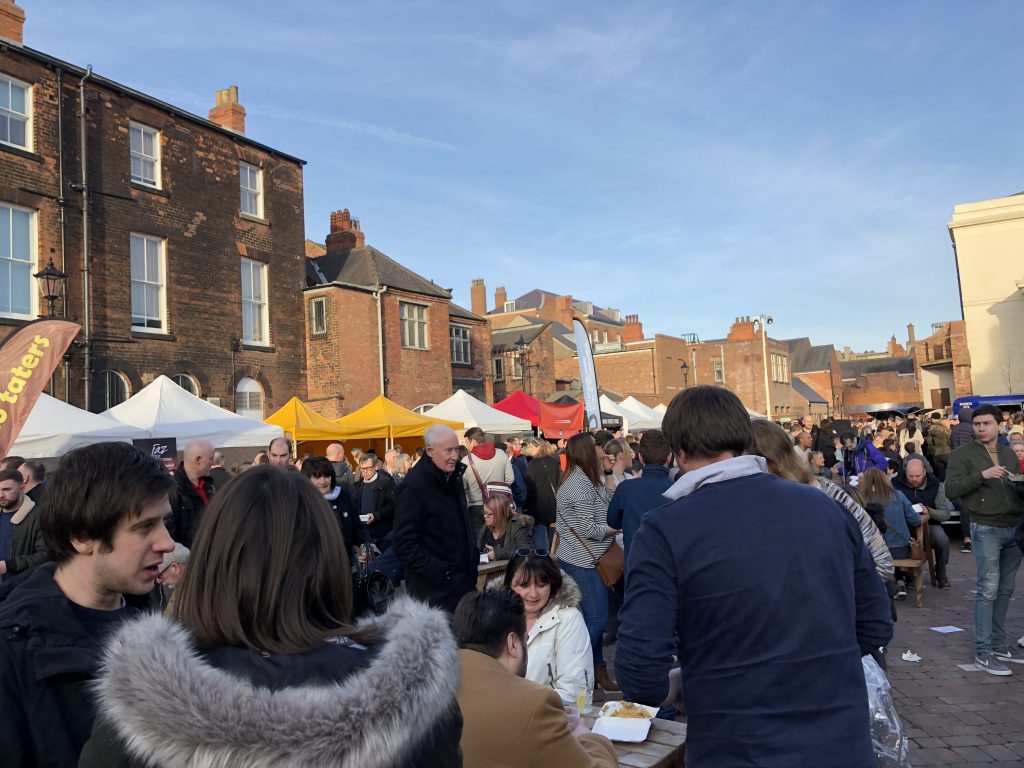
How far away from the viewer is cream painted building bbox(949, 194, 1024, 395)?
121 ft

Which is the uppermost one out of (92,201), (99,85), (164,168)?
(99,85)

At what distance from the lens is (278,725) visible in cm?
130

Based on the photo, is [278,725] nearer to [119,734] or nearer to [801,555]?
[119,734]

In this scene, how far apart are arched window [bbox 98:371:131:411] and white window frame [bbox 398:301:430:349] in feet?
29.9

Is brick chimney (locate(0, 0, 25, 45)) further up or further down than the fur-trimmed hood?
further up

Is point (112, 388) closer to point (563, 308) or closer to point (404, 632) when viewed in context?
point (404, 632)

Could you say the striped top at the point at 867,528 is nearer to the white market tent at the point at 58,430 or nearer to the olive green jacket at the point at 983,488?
the olive green jacket at the point at 983,488

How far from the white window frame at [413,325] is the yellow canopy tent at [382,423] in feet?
31.0

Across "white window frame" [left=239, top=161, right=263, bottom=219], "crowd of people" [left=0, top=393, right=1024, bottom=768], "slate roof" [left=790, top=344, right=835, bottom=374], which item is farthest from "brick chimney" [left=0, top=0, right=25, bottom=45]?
"slate roof" [left=790, top=344, right=835, bottom=374]

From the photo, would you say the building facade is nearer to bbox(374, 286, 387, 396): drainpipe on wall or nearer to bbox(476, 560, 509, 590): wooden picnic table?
bbox(374, 286, 387, 396): drainpipe on wall

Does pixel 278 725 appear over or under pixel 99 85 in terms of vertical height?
under

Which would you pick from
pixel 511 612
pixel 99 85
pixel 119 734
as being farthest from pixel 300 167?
pixel 119 734

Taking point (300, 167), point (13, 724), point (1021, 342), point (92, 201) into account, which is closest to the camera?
point (13, 724)

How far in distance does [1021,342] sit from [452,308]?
90.9 feet
